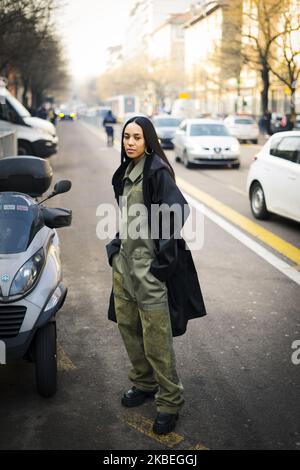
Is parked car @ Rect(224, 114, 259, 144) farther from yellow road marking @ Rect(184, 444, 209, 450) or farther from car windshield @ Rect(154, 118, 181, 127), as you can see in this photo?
yellow road marking @ Rect(184, 444, 209, 450)

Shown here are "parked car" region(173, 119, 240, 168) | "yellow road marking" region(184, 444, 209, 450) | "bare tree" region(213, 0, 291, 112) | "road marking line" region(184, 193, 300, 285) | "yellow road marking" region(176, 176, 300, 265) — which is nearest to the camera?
"yellow road marking" region(184, 444, 209, 450)

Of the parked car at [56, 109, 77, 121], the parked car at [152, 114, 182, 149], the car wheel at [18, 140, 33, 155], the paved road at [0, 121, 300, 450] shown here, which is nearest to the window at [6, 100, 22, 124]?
the car wheel at [18, 140, 33, 155]

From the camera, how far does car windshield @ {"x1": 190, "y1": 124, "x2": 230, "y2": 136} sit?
18812 millimetres

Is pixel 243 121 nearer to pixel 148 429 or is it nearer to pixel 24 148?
pixel 24 148

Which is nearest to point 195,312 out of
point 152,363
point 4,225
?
point 152,363

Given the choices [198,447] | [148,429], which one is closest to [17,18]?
[148,429]

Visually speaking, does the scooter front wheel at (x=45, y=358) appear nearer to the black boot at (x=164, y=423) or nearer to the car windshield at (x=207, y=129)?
the black boot at (x=164, y=423)

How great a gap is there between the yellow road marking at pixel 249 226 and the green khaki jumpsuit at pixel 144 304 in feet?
13.4

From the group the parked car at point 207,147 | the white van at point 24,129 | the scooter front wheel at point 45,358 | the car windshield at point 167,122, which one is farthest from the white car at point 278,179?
the car windshield at point 167,122

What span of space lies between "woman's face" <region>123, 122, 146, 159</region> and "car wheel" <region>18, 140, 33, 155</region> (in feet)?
49.7

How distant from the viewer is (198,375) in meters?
4.33

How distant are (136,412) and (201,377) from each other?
2.23 ft

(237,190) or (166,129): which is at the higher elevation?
(166,129)

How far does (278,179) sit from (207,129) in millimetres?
10124
